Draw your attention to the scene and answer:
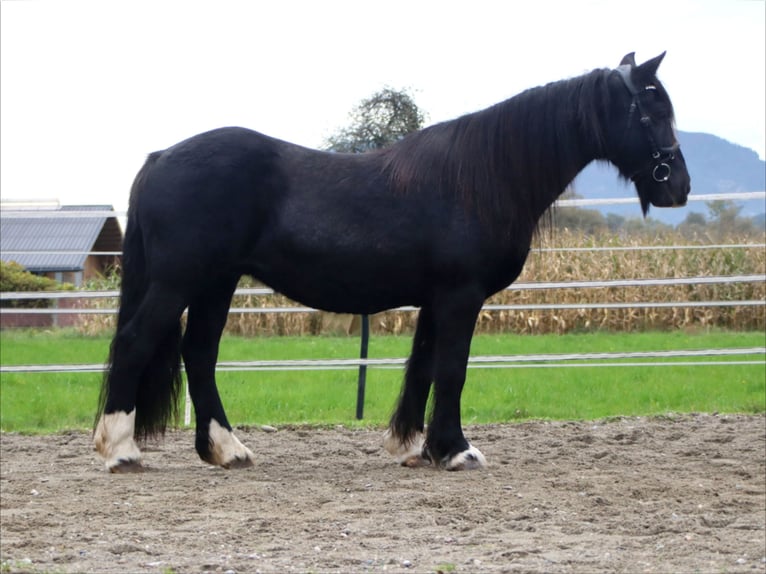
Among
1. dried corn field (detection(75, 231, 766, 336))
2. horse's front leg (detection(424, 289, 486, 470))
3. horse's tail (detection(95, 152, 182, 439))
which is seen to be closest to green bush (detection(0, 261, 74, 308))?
dried corn field (detection(75, 231, 766, 336))

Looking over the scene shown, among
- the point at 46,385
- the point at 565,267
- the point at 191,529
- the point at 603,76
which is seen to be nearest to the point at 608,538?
the point at 191,529

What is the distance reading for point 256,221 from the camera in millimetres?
5258

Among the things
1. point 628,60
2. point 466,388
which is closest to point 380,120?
point 466,388

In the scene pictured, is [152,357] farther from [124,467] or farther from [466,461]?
[466,461]

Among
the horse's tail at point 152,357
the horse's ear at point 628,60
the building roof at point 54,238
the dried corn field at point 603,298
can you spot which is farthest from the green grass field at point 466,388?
the building roof at point 54,238

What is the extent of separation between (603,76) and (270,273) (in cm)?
215

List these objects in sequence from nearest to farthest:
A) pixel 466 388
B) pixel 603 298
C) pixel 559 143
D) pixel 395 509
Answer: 1. pixel 395 509
2. pixel 559 143
3. pixel 466 388
4. pixel 603 298

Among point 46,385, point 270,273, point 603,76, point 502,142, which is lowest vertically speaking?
point 46,385

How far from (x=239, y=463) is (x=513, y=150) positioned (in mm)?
2312

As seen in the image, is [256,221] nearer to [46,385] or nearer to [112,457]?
[112,457]

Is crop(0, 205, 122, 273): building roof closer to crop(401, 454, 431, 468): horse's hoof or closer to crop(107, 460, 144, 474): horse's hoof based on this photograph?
crop(107, 460, 144, 474): horse's hoof

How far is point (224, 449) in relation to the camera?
5.39 metres

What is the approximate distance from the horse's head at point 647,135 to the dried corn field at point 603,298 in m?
9.84

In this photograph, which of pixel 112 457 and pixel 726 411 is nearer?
pixel 112 457
